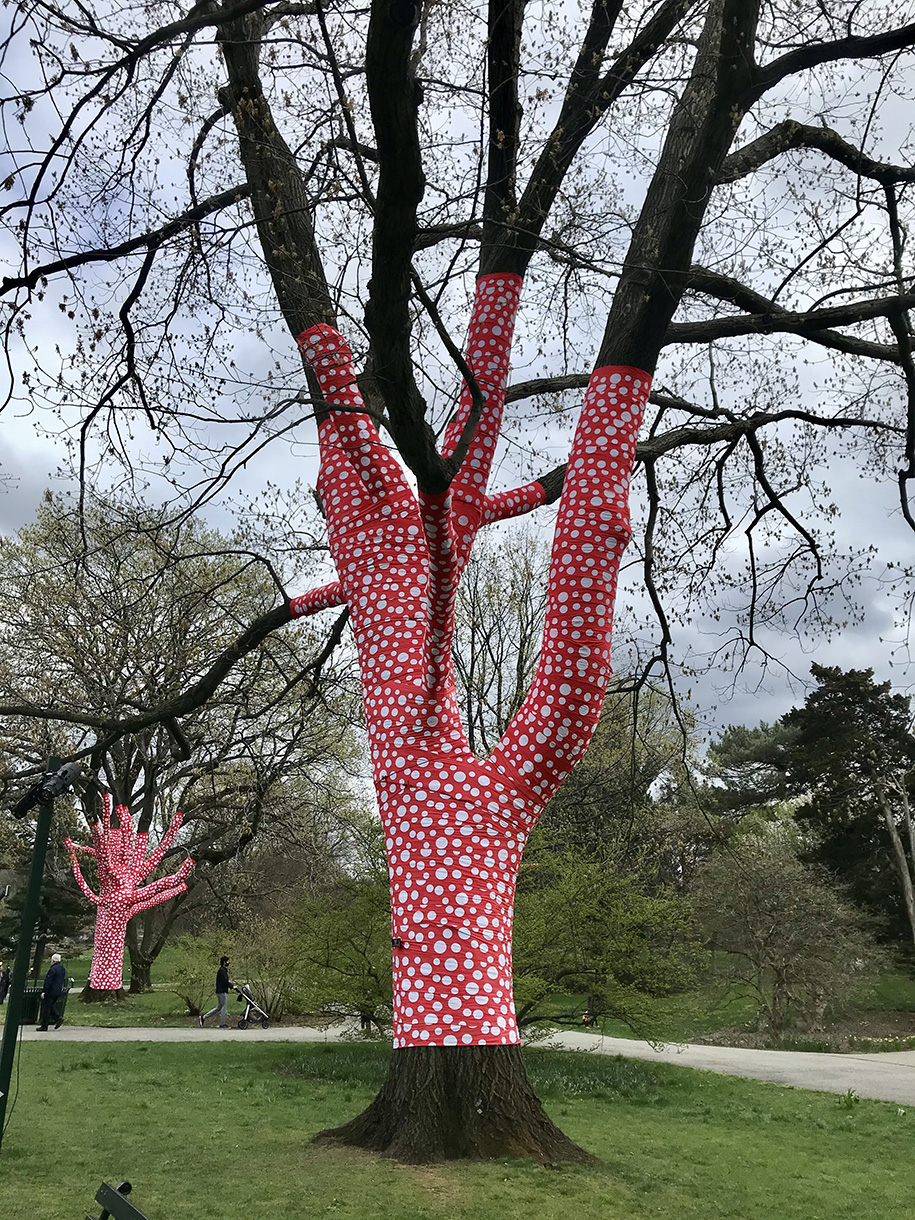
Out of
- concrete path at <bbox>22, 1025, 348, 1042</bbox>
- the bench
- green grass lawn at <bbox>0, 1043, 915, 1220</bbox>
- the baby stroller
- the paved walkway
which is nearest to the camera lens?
the bench

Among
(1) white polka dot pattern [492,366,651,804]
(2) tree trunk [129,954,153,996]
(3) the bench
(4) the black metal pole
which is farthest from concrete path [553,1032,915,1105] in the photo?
(2) tree trunk [129,954,153,996]

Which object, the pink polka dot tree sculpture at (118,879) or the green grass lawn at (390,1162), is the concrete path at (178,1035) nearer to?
the green grass lawn at (390,1162)

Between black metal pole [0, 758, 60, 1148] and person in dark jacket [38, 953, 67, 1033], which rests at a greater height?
black metal pole [0, 758, 60, 1148]

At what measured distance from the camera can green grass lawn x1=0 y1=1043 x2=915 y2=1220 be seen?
4625 millimetres

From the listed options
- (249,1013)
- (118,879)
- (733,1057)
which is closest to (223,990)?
(249,1013)

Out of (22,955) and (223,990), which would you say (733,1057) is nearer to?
(223,990)

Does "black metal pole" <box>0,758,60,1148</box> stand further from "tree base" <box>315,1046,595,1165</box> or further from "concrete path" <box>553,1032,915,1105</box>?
"concrete path" <box>553,1032,915,1105</box>

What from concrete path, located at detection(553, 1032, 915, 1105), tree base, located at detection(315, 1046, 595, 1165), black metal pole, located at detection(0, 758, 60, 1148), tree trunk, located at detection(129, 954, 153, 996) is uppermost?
black metal pole, located at detection(0, 758, 60, 1148)

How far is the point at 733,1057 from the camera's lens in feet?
47.9

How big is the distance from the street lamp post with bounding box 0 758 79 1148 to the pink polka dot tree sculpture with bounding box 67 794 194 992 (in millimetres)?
12330

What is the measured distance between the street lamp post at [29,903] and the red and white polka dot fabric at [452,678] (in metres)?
1.90

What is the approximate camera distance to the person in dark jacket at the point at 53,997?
1483cm

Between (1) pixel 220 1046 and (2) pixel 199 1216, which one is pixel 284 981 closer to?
(1) pixel 220 1046

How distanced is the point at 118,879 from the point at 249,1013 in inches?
141
